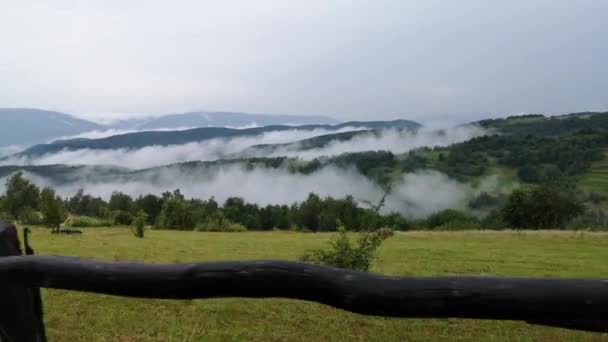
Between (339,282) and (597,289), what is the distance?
120 cm

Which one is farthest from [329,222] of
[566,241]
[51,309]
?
[51,309]

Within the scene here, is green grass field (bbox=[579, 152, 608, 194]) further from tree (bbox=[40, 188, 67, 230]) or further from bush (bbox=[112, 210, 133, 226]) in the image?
tree (bbox=[40, 188, 67, 230])

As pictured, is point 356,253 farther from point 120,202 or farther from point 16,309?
point 120,202

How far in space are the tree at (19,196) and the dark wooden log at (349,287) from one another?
52105 mm

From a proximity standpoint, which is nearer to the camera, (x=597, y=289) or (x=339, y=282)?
(x=597, y=289)

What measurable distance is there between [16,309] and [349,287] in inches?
94.9

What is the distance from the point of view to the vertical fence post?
11.6ft

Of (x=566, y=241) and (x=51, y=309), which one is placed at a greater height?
(x=51, y=309)

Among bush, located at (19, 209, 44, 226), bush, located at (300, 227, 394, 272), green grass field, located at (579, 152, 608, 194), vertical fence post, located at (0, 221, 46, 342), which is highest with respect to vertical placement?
vertical fence post, located at (0, 221, 46, 342)

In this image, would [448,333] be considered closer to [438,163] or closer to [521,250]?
[521,250]

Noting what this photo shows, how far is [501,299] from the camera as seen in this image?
2473mm

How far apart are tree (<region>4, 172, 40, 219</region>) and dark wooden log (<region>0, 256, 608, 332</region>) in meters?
52.1

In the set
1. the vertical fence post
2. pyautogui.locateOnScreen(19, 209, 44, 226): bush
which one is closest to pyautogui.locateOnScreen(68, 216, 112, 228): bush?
pyautogui.locateOnScreen(19, 209, 44, 226): bush

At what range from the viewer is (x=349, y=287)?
2682 millimetres
